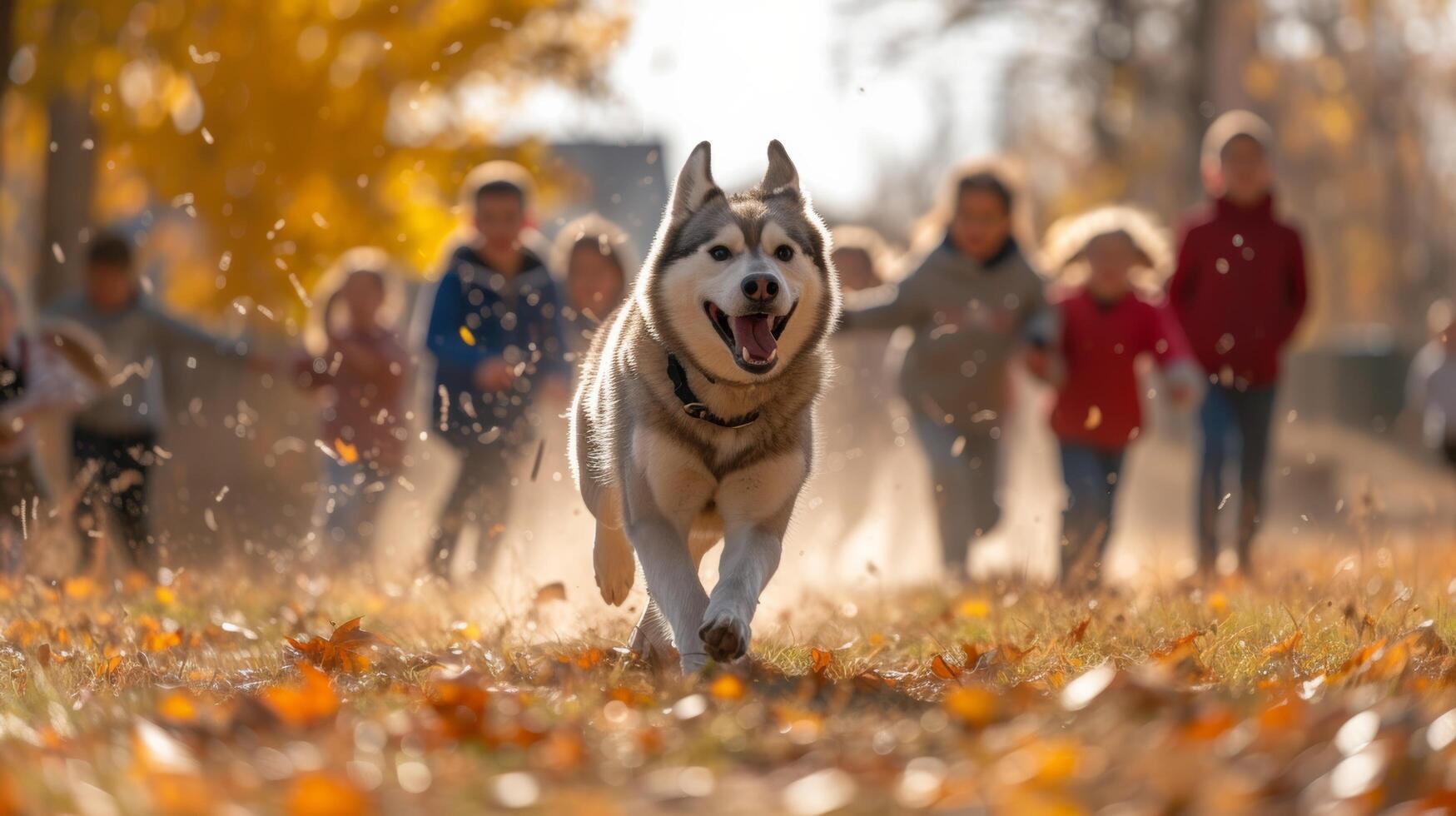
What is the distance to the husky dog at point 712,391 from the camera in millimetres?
4801

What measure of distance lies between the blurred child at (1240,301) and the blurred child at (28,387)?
534 centimetres

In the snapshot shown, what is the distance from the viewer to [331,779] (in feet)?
8.09

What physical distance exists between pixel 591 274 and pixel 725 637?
14.4 feet

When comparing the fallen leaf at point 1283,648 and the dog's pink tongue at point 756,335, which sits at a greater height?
the dog's pink tongue at point 756,335

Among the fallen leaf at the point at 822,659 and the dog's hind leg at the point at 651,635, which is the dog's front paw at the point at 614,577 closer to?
the dog's hind leg at the point at 651,635

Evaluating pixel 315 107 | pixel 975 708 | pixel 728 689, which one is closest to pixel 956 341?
pixel 728 689

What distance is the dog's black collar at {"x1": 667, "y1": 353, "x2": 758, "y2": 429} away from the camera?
489 centimetres

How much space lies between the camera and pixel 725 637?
4188 millimetres

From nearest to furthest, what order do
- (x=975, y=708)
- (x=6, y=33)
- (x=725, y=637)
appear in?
(x=975, y=708) → (x=725, y=637) → (x=6, y=33)

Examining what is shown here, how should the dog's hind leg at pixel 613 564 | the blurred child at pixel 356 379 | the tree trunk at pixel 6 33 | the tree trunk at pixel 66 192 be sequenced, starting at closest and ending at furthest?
the dog's hind leg at pixel 613 564 < the blurred child at pixel 356 379 < the tree trunk at pixel 6 33 < the tree trunk at pixel 66 192

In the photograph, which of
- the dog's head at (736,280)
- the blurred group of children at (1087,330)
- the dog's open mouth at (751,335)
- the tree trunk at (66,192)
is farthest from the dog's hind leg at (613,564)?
the tree trunk at (66,192)

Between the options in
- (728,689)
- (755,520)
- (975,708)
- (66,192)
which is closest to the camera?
(975,708)

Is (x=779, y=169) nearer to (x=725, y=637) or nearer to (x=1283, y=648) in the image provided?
(x=725, y=637)

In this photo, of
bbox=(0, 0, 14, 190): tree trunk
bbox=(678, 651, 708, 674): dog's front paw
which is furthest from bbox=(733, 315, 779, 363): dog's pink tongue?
bbox=(0, 0, 14, 190): tree trunk
